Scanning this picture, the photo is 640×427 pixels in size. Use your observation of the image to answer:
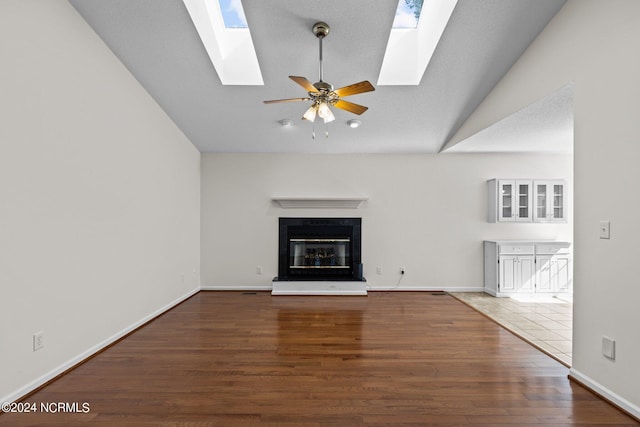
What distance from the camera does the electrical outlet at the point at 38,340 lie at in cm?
235

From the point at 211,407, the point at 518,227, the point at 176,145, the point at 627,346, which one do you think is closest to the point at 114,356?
the point at 211,407

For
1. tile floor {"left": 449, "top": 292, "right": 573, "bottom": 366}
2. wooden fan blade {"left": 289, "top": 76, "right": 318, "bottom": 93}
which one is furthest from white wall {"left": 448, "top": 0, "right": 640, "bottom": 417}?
wooden fan blade {"left": 289, "top": 76, "right": 318, "bottom": 93}

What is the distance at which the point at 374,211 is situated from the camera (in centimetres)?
559

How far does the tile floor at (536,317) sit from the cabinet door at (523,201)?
1.27 m

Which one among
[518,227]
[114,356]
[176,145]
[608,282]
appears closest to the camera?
[608,282]

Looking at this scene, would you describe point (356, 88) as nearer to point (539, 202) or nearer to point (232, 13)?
point (232, 13)

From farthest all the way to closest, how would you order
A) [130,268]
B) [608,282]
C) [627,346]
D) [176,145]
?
[176,145], [130,268], [608,282], [627,346]

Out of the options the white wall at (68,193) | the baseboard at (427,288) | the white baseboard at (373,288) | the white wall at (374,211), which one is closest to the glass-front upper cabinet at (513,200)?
the white wall at (374,211)

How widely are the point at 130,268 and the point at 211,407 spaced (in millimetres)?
2068

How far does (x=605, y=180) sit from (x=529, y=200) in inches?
128

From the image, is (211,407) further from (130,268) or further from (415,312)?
(415,312)

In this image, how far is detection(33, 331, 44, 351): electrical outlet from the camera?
2348 mm

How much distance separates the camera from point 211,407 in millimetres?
2139

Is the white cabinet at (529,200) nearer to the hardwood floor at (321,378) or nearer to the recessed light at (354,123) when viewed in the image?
the hardwood floor at (321,378)
